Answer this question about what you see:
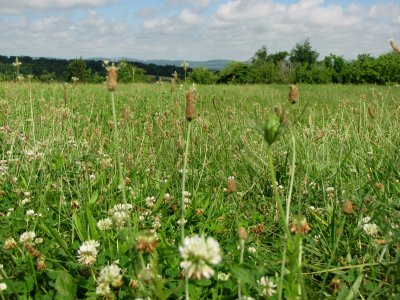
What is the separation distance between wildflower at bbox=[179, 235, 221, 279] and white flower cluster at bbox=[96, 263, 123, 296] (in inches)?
17.8

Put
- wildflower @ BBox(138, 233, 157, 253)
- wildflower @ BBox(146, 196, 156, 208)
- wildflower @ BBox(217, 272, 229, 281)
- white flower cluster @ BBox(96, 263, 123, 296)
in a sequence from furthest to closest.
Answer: wildflower @ BBox(146, 196, 156, 208) < wildflower @ BBox(217, 272, 229, 281) < white flower cluster @ BBox(96, 263, 123, 296) < wildflower @ BBox(138, 233, 157, 253)

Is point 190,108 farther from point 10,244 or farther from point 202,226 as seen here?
point 202,226

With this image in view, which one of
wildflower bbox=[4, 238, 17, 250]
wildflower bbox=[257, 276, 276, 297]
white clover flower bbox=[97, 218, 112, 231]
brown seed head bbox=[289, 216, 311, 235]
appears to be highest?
brown seed head bbox=[289, 216, 311, 235]

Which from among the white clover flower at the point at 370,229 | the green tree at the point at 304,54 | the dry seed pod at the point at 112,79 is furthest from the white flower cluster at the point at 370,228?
the green tree at the point at 304,54

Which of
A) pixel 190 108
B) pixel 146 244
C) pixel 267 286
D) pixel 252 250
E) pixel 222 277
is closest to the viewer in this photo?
pixel 146 244

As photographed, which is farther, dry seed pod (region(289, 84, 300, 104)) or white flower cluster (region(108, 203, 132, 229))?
dry seed pod (region(289, 84, 300, 104))

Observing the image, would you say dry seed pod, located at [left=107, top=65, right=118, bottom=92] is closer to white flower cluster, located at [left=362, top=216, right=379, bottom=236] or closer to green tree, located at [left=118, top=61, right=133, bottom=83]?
green tree, located at [left=118, top=61, right=133, bottom=83]

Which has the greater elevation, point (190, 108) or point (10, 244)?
point (190, 108)

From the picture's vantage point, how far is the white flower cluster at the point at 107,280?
46.9 inches

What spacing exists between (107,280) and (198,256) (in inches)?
20.3

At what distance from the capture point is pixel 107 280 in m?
1.21

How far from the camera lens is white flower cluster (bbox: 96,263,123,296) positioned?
1192mm

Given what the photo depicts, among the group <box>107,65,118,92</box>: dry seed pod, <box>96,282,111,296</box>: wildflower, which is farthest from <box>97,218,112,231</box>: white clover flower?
<box>107,65,118,92</box>: dry seed pod

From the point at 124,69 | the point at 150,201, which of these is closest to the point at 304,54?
the point at 124,69
